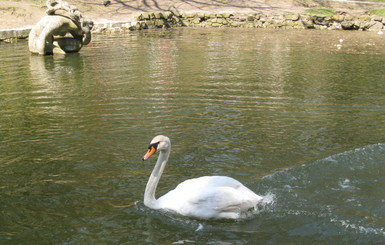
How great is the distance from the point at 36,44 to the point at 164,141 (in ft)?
42.0

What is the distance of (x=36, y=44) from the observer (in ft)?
56.3

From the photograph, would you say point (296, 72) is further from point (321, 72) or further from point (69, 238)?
point (69, 238)

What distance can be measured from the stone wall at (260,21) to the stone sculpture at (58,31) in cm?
883

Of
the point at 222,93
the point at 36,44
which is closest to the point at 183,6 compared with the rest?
the point at 36,44

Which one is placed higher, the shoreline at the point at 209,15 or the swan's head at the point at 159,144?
the shoreline at the point at 209,15

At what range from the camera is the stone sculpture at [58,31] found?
17109 millimetres

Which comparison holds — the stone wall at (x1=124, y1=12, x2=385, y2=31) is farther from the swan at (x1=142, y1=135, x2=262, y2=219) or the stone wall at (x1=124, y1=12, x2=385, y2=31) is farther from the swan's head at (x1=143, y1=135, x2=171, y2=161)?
the swan at (x1=142, y1=135, x2=262, y2=219)

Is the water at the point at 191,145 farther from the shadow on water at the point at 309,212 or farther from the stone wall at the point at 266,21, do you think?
the stone wall at the point at 266,21

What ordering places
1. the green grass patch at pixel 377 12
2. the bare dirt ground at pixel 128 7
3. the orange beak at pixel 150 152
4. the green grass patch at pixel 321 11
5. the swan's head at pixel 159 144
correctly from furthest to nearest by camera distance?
the green grass patch at pixel 321 11, the green grass patch at pixel 377 12, the bare dirt ground at pixel 128 7, the swan's head at pixel 159 144, the orange beak at pixel 150 152

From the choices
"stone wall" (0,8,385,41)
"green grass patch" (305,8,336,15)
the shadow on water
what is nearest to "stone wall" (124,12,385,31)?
"stone wall" (0,8,385,41)

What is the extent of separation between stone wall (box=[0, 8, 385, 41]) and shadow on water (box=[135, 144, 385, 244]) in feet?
69.0

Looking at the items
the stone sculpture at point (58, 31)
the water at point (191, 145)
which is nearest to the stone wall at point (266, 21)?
the stone sculpture at point (58, 31)

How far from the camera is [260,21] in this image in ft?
95.4

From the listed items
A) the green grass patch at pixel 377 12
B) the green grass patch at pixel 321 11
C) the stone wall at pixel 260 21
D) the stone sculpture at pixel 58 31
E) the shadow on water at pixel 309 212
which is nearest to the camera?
the shadow on water at pixel 309 212
